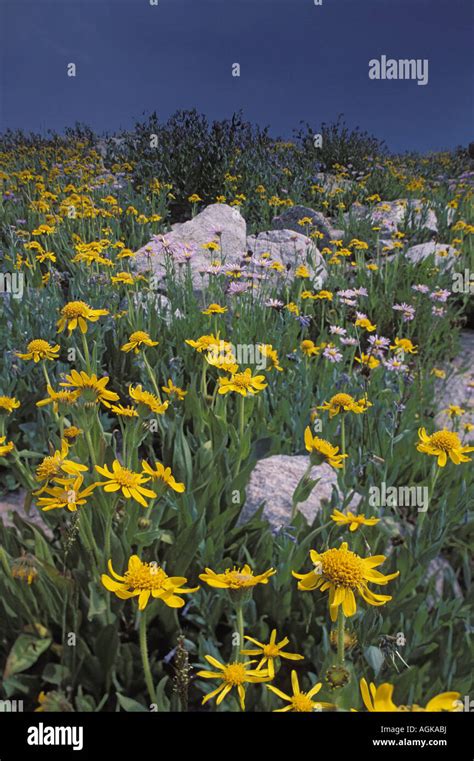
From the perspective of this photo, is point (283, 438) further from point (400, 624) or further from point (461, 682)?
point (461, 682)

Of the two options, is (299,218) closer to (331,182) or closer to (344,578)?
(331,182)

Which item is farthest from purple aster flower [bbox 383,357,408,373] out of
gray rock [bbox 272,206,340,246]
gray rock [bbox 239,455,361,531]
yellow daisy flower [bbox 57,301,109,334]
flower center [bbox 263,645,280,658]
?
gray rock [bbox 272,206,340,246]

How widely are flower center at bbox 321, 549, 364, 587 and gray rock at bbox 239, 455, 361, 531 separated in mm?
918

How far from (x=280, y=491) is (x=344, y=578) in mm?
1168

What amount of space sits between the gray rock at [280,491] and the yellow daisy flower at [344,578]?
0.90 meters

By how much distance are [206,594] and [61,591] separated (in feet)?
1.49

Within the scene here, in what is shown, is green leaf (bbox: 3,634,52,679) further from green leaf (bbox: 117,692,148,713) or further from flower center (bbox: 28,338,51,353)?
flower center (bbox: 28,338,51,353)

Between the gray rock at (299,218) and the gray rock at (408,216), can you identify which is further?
the gray rock at (299,218)

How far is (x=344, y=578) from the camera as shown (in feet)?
4.02

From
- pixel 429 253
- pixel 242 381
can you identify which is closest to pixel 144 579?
pixel 242 381

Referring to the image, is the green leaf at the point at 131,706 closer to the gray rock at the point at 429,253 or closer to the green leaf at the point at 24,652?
the green leaf at the point at 24,652

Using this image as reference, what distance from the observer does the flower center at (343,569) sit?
1.23 m

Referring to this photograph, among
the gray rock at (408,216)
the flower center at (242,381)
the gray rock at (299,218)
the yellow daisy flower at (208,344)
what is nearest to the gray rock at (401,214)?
the gray rock at (408,216)
